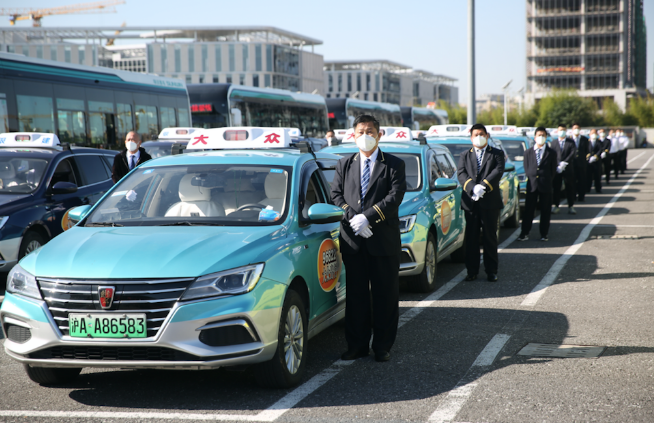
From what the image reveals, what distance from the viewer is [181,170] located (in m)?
5.84

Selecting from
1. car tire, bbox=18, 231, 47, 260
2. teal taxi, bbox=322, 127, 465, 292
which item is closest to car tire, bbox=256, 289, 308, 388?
teal taxi, bbox=322, 127, 465, 292

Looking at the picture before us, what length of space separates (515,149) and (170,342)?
13.9 m

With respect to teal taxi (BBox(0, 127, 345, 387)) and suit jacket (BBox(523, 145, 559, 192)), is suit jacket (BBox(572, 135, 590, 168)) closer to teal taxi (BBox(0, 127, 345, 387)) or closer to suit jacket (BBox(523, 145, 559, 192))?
suit jacket (BBox(523, 145, 559, 192))

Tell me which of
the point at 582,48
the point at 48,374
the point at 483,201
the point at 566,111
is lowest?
the point at 48,374

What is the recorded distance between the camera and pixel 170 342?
14.1 ft

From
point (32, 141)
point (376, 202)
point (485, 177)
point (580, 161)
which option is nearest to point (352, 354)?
point (376, 202)

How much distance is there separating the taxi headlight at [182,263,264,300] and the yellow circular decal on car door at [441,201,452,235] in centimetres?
499

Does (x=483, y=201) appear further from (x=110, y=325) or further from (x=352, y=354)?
(x=110, y=325)

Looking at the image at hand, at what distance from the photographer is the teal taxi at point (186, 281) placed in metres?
4.32

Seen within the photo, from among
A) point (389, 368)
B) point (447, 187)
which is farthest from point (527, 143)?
point (389, 368)

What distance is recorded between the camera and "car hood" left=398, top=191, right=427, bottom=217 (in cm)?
840

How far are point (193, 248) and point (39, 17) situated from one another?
180797 millimetres

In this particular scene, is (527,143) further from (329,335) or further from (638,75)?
(638,75)

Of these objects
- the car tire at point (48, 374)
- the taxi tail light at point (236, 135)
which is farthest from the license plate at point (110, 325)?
the taxi tail light at point (236, 135)
